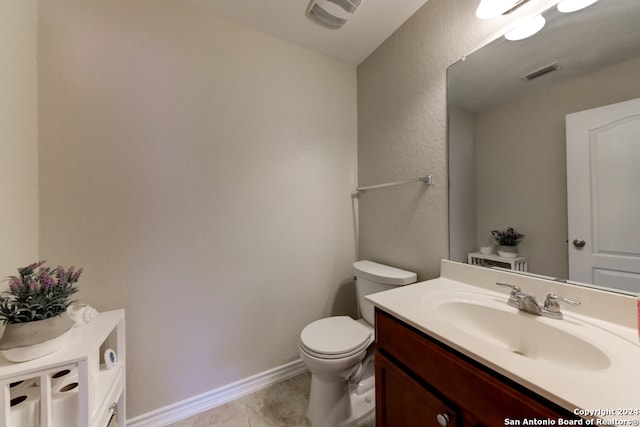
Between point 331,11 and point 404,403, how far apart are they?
1.92 meters

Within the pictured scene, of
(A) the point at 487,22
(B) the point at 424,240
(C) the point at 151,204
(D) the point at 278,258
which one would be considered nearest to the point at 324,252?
(D) the point at 278,258

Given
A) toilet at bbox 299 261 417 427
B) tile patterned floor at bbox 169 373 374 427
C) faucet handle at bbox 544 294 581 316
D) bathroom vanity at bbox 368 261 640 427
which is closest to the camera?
bathroom vanity at bbox 368 261 640 427

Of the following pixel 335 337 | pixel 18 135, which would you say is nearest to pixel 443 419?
pixel 335 337

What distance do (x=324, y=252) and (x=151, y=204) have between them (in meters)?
1.12

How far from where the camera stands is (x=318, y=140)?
169 cm

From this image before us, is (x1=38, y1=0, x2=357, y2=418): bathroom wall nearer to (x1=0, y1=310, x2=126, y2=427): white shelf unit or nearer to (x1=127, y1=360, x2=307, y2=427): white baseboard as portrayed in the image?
(x1=127, y1=360, x2=307, y2=427): white baseboard

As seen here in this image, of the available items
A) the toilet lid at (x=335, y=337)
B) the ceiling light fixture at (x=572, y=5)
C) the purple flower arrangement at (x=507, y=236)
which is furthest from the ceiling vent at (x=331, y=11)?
the toilet lid at (x=335, y=337)

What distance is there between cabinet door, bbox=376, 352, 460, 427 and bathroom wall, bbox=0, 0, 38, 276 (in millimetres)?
1455

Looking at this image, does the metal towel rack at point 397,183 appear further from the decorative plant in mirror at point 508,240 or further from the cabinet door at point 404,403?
the cabinet door at point 404,403

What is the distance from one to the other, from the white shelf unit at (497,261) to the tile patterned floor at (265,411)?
1.02m

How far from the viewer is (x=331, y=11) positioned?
1.31 m

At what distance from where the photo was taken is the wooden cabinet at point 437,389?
526 millimetres


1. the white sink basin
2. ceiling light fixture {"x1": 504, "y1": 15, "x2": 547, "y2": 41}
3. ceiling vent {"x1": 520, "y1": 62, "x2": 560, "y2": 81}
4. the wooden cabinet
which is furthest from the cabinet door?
ceiling light fixture {"x1": 504, "y1": 15, "x2": 547, "y2": 41}

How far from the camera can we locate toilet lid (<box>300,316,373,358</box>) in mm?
1131
